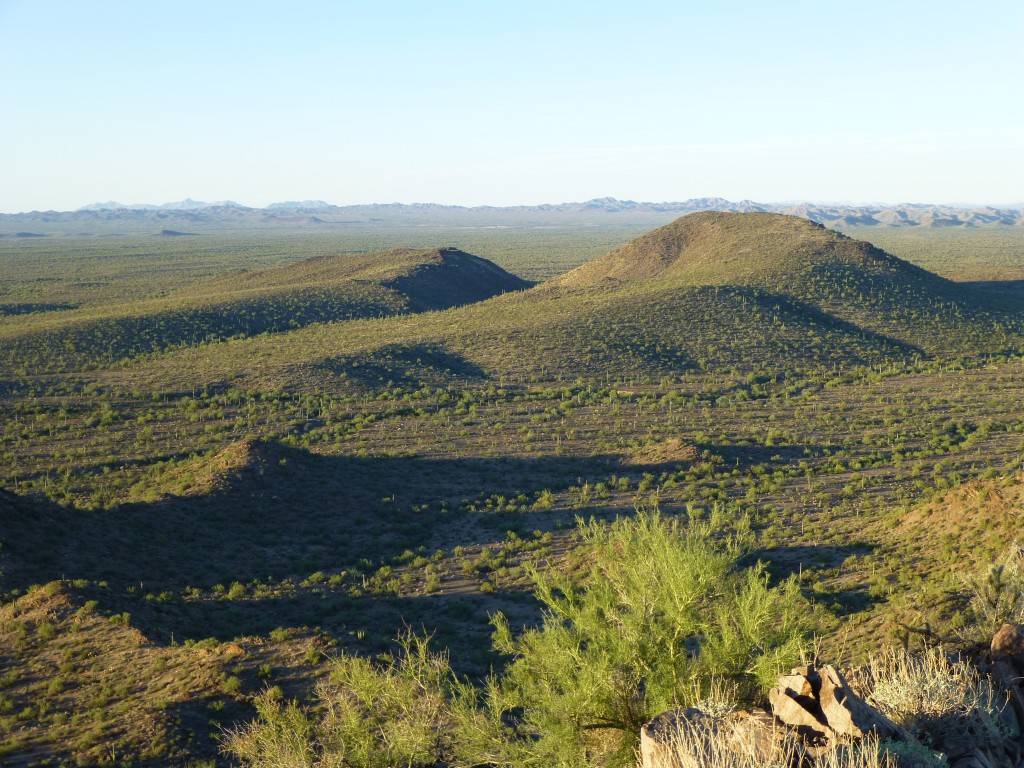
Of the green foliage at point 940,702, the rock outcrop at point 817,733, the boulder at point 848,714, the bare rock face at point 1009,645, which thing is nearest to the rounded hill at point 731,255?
the bare rock face at point 1009,645

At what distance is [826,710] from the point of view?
26.3 ft

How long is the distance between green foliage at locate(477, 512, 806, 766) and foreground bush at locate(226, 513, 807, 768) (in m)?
0.02

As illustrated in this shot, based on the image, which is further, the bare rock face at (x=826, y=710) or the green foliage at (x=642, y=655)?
the green foliage at (x=642, y=655)

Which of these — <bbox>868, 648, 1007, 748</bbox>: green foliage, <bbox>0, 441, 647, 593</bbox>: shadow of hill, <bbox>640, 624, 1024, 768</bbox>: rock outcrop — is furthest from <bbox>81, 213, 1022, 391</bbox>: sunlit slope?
<bbox>640, 624, 1024, 768</bbox>: rock outcrop

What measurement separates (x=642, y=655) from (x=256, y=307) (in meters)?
67.9

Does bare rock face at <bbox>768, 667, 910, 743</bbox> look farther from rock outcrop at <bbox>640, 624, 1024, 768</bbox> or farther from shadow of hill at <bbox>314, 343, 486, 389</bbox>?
shadow of hill at <bbox>314, 343, 486, 389</bbox>

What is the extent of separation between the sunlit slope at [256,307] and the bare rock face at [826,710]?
169ft

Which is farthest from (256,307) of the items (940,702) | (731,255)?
(940,702)

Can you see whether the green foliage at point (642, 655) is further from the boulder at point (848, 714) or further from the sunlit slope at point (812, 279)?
the sunlit slope at point (812, 279)

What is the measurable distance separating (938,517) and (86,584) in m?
22.2

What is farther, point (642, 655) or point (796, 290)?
point (796, 290)

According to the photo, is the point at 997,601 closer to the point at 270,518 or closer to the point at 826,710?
the point at 826,710

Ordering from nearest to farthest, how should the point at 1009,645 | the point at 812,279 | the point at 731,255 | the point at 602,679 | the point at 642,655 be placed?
the point at 1009,645 < the point at 602,679 < the point at 642,655 < the point at 812,279 < the point at 731,255

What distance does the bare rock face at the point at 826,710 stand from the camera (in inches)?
307
